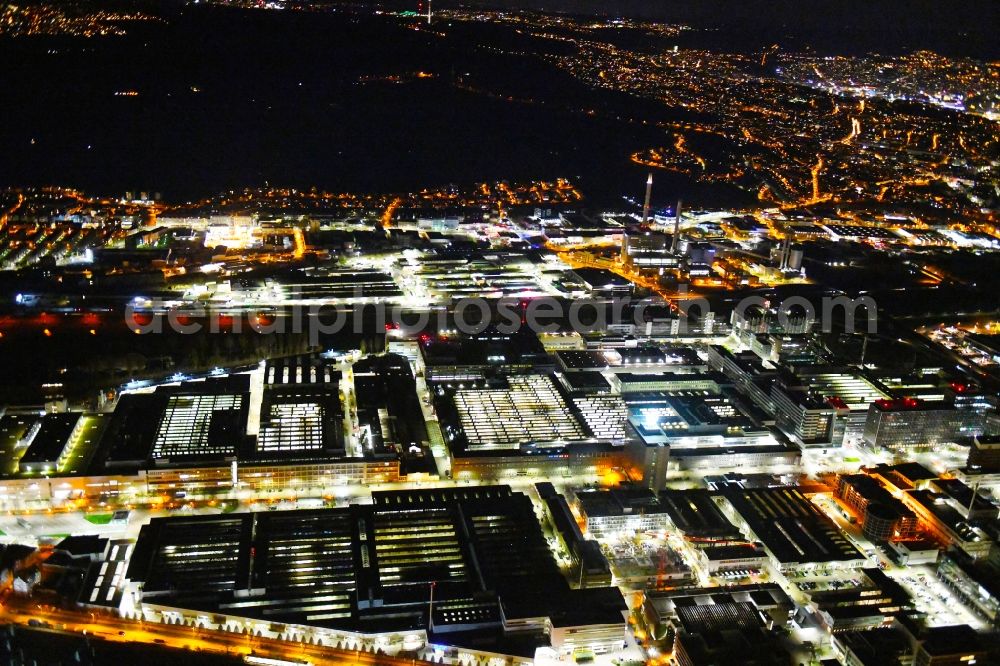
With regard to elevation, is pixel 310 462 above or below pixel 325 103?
below

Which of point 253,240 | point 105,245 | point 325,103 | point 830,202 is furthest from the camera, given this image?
point 325,103

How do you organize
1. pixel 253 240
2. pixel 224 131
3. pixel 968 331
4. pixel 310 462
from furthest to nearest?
1. pixel 224 131
2. pixel 253 240
3. pixel 968 331
4. pixel 310 462

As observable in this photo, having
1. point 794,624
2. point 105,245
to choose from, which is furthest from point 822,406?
point 105,245

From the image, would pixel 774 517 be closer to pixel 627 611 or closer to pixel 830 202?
pixel 627 611

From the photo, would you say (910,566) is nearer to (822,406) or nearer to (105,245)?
(822,406)

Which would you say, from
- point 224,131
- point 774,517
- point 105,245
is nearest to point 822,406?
point 774,517

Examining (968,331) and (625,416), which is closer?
(625,416)

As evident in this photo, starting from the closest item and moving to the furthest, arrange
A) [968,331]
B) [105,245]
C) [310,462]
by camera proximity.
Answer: [310,462]
[968,331]
[105,245]

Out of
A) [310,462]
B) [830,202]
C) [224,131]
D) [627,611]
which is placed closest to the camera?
[627,611]

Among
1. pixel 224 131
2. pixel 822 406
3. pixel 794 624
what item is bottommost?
pixel 794 624
